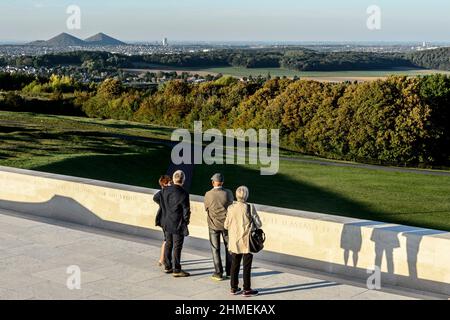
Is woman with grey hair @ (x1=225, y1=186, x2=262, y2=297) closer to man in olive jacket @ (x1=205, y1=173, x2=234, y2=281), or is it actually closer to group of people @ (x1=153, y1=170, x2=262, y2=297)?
group of people @ (x1=153, y1=170, x2=262, y2=297)

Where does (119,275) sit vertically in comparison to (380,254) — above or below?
below

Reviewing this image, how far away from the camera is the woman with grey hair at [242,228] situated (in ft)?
28.1

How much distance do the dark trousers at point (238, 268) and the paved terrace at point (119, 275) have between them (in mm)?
200

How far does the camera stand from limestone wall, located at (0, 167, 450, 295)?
9.17 m

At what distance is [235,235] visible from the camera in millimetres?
8656

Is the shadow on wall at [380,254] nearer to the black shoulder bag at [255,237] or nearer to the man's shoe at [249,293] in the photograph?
the man's shoe at [249,293]

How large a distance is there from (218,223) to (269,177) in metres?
27.4

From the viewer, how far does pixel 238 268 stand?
879cm

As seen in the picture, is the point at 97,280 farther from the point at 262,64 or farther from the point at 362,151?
the point at 262,64

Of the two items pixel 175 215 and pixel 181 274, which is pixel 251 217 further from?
pixel 181 274

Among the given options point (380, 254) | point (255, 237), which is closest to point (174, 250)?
point (255, 237)

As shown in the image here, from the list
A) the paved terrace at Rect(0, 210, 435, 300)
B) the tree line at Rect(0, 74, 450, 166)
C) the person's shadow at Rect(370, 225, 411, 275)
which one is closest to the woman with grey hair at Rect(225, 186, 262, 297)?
the paved terrace at Rect(0, 210, 435, 300)

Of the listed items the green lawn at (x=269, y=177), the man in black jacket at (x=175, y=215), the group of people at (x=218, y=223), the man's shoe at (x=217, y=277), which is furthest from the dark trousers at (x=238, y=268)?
the green lawn at (x=269, y=177)
